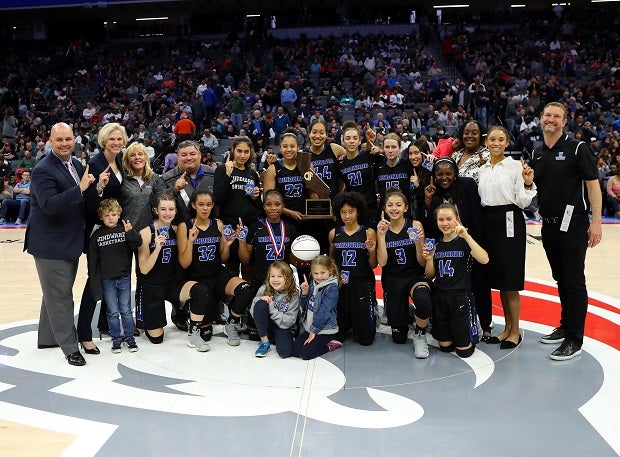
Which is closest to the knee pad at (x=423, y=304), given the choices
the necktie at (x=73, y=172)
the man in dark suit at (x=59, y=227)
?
the man in dark suit at (x=59, y=227)

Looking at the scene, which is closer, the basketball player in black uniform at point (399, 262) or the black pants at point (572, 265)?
the black pants at point (572, 265)

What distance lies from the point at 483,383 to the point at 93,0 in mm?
21761

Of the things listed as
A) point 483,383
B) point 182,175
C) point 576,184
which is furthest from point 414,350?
point 182,175

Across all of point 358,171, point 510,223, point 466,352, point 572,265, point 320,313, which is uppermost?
point 358,171

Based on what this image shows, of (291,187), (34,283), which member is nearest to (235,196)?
(291,187)

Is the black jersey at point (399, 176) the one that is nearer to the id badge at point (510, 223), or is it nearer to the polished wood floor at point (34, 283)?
the id badge at point (510, 223)

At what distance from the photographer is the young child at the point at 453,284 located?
167 inches

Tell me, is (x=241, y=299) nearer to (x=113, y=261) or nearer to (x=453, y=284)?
(x=113, y=261)

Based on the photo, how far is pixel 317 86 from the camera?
60.8 feet

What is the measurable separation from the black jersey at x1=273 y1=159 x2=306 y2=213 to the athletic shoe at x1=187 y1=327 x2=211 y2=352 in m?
1.23

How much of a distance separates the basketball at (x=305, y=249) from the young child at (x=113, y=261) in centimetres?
113

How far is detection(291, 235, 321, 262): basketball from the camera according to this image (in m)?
4.54

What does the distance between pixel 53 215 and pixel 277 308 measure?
1659 millimetres

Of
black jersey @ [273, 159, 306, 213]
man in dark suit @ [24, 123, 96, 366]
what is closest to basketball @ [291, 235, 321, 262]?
black jersey @ [273, 159, 306, 213]
